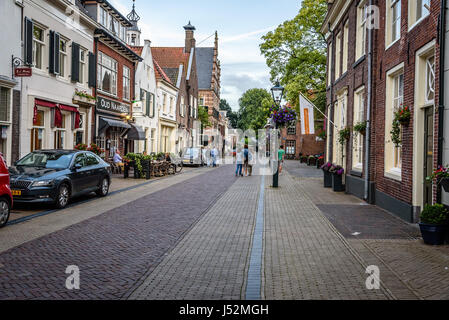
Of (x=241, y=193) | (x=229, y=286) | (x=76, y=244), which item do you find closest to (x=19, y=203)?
(x=76, y=244)

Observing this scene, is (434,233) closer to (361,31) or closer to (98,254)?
(98,254)

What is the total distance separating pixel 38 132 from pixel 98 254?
11.5 meters

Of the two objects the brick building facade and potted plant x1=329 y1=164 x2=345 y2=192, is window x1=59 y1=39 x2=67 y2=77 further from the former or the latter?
potted plant x1=329 y1=164 x2=345 y2=192

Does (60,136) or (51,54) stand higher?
(51,54)

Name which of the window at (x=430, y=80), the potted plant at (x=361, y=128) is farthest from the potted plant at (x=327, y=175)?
the window at (x=430, y=80)

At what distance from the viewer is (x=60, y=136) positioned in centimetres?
1812

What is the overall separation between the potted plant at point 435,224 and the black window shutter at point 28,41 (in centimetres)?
1333

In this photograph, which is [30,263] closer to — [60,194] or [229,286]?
[229,286]

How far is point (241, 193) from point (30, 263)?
9.89 m

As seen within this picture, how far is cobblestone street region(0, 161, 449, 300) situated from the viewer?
15.5ft

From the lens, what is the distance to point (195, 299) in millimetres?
4395

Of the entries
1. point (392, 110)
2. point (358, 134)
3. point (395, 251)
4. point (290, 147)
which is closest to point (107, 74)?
point (358, 134)

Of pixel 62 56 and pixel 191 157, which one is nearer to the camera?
pixel 62 56

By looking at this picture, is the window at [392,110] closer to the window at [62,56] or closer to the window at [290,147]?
the window at [62,56]
